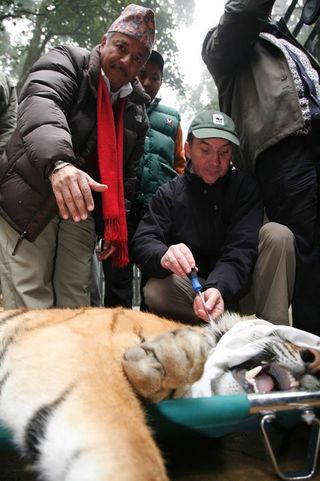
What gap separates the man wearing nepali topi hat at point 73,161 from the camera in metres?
2.33

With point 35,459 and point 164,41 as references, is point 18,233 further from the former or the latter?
point 164,41

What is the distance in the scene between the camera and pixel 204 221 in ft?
8.57

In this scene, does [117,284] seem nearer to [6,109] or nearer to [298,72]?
[6,109]

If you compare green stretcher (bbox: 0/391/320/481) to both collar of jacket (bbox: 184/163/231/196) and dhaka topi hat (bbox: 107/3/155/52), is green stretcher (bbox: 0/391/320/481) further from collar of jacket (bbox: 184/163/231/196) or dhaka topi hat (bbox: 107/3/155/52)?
dhaka topi hat (bbox: 107/3/155/52)

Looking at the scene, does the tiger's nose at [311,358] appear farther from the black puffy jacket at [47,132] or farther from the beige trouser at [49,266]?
the beige trouser at [49,266]

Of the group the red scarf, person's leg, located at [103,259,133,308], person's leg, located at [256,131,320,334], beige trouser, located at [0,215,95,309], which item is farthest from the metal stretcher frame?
person's leg, located at [103,259,133,308]

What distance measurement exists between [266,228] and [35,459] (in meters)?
1.67

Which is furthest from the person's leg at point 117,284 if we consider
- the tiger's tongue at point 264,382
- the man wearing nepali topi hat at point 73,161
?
the tiger's tongue at point 264,382

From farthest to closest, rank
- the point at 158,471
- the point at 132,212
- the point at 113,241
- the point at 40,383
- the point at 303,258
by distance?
the point at 132,212 → the point at 113,241 → the point at 303,258 → the point at 40,383 → the point at 158,471

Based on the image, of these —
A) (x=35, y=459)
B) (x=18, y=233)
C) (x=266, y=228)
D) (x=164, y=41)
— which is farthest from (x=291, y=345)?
(x=164, y=41)

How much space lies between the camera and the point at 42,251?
8.09 ft

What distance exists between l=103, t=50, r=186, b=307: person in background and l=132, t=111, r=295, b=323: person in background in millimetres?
574

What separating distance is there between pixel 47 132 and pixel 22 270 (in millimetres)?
765

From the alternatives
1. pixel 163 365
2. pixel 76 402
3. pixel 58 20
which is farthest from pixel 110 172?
pixel 58 20
